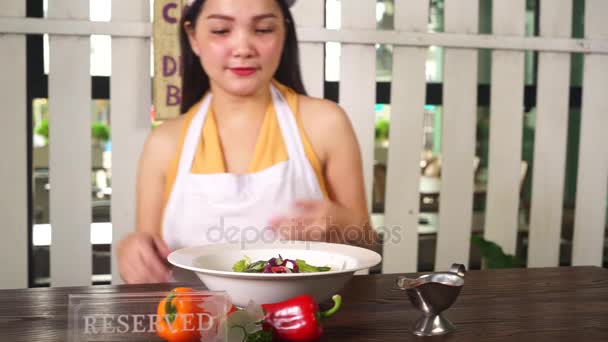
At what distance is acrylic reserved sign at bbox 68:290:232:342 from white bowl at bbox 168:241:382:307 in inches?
7.7

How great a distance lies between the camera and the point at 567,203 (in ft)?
9.98

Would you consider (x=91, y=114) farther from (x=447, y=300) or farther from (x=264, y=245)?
(x=447, y=300)

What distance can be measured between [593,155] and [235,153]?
5.46 feet

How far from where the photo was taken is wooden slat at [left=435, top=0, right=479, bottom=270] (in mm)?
2643

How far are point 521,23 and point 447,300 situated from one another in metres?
1.90

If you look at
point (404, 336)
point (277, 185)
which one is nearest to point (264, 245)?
point (404, 336)

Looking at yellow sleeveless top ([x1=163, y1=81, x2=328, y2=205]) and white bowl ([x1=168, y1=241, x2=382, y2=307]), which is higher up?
yellow sleeveless top ([x1=163, y1=81, x2=328, y2=205])

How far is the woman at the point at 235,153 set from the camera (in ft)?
7.18

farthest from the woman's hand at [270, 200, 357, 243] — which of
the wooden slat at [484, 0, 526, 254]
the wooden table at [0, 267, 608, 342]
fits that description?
the wooden slat at [484, 0, 526, 254]

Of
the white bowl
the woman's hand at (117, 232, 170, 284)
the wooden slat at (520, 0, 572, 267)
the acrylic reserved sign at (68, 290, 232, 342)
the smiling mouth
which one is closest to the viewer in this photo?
the acrylic reserved sign at (68, 290, 232, 342)

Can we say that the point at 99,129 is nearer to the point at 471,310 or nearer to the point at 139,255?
the point at 139,255

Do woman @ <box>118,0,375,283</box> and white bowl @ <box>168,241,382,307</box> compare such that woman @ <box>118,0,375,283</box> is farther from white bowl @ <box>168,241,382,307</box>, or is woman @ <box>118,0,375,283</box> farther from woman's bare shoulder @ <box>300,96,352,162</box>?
white bowl @ <box>168,241,382,307</box>

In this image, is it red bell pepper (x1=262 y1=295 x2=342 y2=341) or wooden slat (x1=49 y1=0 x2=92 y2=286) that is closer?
red bell pepper (x1=262 y1=295 x2=342 y2=341)

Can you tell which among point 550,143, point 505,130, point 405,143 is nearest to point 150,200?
point 405,143
